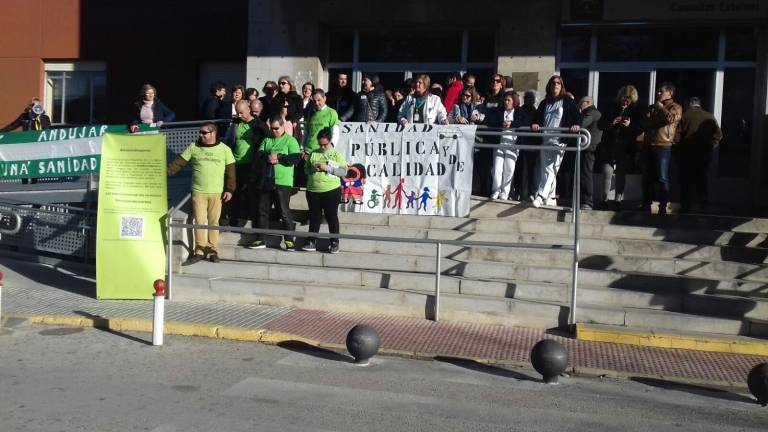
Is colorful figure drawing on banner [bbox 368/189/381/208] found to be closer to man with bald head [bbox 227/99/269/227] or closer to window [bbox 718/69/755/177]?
man with bald head [bbox 227/99/269/227]

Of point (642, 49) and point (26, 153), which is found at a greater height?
point (642, 49)

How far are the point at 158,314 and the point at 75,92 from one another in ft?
38.1

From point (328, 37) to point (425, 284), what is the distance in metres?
7.74

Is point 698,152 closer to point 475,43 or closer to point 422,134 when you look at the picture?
point 422,134

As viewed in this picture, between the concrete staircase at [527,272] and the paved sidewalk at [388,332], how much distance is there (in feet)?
0.85

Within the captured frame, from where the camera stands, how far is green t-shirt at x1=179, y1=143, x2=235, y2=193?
426 inches

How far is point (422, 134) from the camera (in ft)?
37.2

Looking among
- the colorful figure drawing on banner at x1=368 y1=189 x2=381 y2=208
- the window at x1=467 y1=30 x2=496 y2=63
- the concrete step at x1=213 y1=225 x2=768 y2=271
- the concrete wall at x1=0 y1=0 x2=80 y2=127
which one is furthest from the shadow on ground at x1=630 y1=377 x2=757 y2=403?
the concrete wall at x1=0 y1=0 x2=80 y2=127

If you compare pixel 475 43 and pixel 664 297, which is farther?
pixel 475 43

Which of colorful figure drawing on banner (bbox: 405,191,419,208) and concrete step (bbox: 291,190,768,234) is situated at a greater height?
colorful figure drawing on banner (bbox: 405,191,419,208)

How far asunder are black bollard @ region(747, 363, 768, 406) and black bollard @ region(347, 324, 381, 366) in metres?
3.22

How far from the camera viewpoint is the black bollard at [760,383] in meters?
6.53

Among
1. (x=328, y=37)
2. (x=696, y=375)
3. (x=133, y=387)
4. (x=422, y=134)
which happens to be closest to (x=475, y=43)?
(x=328, y=37)

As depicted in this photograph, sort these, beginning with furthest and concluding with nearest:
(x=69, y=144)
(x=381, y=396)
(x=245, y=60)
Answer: (x=245, y=60)
(x=69, y=144)
(x=381, y=396)
